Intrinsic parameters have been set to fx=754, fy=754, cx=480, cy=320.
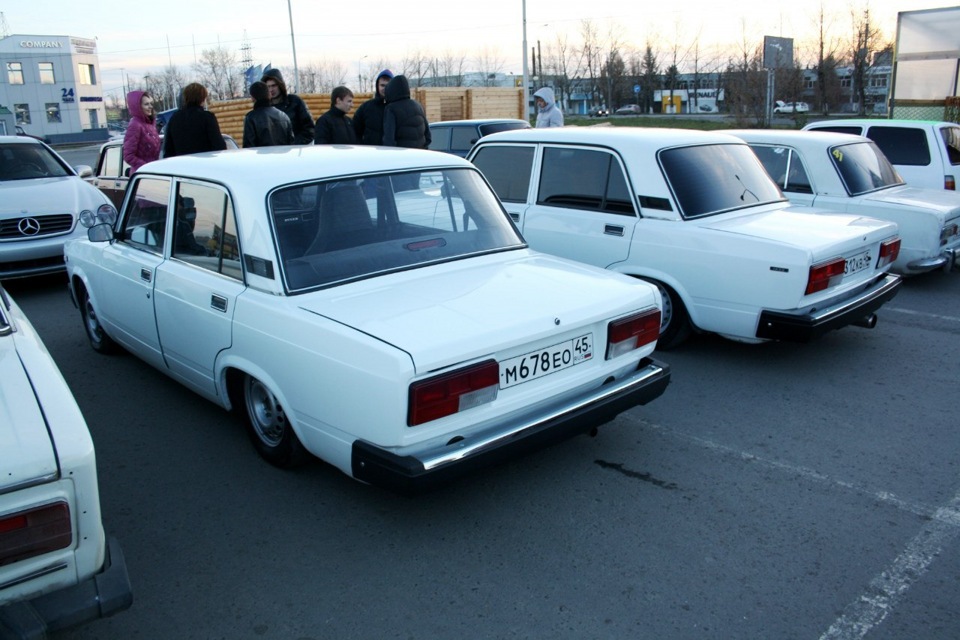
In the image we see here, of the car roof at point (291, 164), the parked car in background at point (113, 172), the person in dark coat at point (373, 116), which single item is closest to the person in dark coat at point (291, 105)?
the person in dark coat at point (373, 116)

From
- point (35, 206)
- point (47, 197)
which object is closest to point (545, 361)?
point (35, 206)

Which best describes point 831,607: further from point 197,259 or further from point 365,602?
point 197,259

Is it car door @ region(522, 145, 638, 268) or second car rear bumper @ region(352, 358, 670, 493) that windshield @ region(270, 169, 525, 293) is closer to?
second car rear bumper @ region(352, 358, 670, 493)

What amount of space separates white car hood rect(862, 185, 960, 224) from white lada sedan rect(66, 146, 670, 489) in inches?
179

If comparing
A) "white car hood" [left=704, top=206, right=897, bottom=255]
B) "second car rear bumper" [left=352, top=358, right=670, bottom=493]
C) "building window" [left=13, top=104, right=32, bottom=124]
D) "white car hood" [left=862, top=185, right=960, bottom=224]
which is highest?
"building window" [left=13, top=104, right=32, bottom=124]

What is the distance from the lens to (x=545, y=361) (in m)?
3.30

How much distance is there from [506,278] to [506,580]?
1452mm

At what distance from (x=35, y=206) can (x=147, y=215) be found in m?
4.22

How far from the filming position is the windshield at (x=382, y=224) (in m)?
3.59

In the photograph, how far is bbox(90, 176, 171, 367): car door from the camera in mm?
4426

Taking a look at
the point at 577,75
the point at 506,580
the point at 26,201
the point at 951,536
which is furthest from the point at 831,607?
the point at 577,75

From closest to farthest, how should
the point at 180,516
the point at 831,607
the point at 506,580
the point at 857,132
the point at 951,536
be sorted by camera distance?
the point at 831,607
the point at 506,580
the point at 951,536
the point at 180,516
the point at 857,132

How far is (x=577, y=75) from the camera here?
6712 centimetres

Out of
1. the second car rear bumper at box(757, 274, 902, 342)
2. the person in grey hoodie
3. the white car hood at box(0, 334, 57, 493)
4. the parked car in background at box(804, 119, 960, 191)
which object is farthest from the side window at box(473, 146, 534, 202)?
the parked car in background at box(804, 119, 960, 191)
